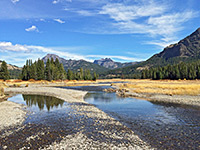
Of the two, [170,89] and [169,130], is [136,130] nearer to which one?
[169,130]

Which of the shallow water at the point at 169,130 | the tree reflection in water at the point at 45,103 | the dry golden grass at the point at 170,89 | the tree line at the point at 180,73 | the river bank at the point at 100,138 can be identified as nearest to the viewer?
the river bank at the point at 100,138

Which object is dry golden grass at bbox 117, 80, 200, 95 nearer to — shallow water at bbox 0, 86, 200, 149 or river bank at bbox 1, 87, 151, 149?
shallow water at bbox 0, 86, 200, 149

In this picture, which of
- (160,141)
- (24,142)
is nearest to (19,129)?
(24,142)

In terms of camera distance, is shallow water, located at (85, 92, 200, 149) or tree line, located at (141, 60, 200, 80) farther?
tree line, located at (141, 60, 200, 80)

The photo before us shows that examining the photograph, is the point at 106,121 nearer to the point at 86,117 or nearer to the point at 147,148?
the point at 86,117

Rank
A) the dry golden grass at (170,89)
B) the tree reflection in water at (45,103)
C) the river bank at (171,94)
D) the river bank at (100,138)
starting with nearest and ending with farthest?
the river bank at (100,138) → the tree reflection in water at (45,103) → the river bank at (171,94) → the dry golden grass at (170,89)

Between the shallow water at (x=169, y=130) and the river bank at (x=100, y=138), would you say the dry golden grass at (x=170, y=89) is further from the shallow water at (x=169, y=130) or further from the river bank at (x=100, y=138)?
the river bank at (x=100, y=138)

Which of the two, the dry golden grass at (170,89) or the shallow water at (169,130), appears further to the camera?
the dry golden grass at (170,89)

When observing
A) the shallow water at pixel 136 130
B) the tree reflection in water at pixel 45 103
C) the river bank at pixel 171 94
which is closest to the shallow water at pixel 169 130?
the shallow water at pixel 136 130

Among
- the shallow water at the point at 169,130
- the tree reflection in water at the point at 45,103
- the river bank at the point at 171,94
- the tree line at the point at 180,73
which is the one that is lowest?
the shallow water at the point at 169,130

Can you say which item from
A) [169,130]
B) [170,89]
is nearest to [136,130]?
[169,130]

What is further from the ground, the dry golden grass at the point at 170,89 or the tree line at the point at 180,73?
the tree line at the point at 180,73

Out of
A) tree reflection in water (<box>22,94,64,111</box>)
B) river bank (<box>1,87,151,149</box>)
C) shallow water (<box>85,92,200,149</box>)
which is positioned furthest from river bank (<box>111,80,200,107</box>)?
tree reflection in water (<box>22,94,64,111</box>)

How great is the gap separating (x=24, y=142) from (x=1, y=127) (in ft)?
18.8
